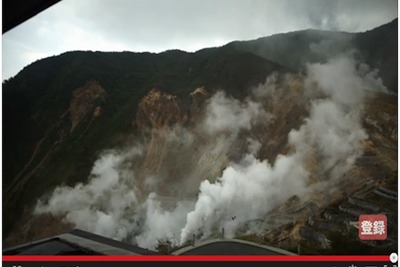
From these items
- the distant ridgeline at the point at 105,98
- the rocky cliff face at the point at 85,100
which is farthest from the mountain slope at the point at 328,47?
the rocky cliff face at the point at 85,100

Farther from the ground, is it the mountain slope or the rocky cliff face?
the mountain slope

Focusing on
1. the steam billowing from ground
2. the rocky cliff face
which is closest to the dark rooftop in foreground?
the steam billowing from ground

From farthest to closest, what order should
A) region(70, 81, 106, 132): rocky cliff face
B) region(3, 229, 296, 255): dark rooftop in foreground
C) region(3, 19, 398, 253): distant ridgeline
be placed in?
region(70, 81, 106, 132): rocky cliff face
region(3, 19, 398, 253): distant ridgeline
region(3, 229, 296, 255): dark rooftop in foreground

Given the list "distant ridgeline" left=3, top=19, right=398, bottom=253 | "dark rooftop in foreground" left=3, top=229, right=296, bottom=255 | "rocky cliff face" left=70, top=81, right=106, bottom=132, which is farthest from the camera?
"rocky cliff face" left=70, top=81, right=106, bottom=132

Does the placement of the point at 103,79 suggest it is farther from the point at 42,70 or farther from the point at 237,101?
the point at 237,101

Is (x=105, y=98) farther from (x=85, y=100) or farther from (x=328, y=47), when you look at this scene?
(x=328, y=47)

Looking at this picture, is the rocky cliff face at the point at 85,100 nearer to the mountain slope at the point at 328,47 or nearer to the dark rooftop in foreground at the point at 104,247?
the dark rooftop in foreground at the point at 104,247

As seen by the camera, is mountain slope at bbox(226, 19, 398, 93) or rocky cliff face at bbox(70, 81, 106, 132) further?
rocky cliff face at bbox(70, 81, 106, 132)

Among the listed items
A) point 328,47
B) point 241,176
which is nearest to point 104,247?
point 241,176

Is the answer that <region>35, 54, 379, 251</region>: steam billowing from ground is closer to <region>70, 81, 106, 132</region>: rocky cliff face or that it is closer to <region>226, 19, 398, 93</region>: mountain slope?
<region>226, 19, 398, 93</region>: mountain slope
